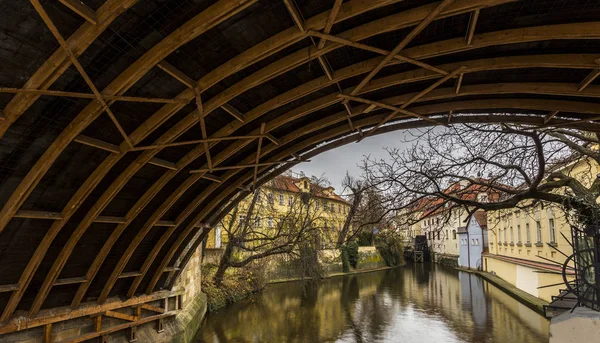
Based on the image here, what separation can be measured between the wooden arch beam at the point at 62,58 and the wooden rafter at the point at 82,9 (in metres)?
0.04

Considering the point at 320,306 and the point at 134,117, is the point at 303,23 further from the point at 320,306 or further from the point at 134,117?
the point at 320,306

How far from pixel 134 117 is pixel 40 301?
3.34 meters

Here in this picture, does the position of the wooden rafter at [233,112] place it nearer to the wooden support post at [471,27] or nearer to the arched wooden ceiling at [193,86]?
the arched wooden ceiling at [193,86]

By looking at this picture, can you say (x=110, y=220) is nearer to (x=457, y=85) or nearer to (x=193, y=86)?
(x=193, y=86)

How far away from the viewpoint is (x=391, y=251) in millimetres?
34969

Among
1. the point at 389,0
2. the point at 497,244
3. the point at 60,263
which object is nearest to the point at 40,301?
the point at 60,263

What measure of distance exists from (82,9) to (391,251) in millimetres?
34950

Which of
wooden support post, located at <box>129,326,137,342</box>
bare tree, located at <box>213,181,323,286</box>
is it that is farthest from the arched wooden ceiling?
bare tree, located at <box>213,181,323,286</box>

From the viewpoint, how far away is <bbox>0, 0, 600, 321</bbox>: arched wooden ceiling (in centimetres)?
333

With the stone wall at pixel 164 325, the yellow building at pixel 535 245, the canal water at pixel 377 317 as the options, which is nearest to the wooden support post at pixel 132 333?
the stone wall at pixel 164 325

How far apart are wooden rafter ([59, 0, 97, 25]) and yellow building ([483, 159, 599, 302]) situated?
10676 mm

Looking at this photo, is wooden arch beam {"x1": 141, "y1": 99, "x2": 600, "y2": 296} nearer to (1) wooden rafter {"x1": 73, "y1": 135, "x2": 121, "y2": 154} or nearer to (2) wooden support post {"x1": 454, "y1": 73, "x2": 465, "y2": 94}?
(2) wooden support post {"x1": 454, "y1": 73, "x2": 465, "y2": 94}

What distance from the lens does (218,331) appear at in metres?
11.5

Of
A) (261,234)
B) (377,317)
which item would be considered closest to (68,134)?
(377,317)
